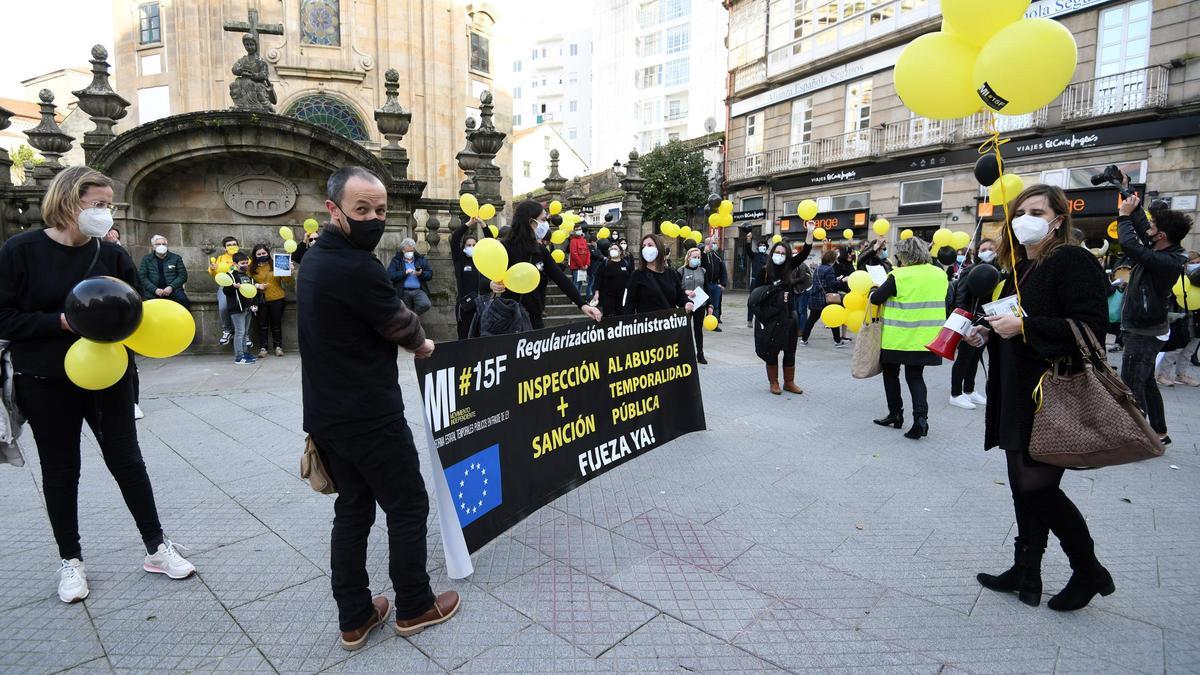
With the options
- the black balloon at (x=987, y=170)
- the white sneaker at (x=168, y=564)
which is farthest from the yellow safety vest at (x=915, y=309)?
the white sneaker at (x=168, y=564)

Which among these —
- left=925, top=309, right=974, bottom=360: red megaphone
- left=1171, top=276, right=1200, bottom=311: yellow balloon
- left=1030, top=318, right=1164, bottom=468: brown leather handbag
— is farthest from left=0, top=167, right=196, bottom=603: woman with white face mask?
left=1171, top=276, right=1200, bottom=311: yellow balloon

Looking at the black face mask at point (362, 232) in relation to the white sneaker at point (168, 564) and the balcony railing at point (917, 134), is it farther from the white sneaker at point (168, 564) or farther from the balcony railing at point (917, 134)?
the balcony railing at point (917, 134)

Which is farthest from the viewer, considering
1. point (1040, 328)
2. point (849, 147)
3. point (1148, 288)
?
point (849, 147)

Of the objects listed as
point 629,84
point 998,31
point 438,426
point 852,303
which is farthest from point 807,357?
point 629,84

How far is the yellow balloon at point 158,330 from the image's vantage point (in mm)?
2789

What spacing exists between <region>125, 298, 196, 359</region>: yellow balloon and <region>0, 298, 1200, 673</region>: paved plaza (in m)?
1.18

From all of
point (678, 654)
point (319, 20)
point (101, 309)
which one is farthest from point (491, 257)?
point (319, 20)

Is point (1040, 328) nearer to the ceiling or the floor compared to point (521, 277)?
nearer to the floor

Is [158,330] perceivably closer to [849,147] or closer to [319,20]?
[319,20]

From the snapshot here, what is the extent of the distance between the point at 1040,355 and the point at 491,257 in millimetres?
3222

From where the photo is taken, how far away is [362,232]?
252cm

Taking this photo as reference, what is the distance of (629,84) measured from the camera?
5575 cm

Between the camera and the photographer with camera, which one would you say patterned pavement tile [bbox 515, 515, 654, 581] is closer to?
the camera

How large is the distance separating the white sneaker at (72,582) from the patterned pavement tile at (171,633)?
0.71ft
